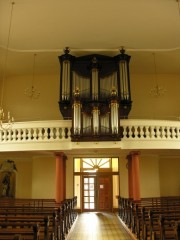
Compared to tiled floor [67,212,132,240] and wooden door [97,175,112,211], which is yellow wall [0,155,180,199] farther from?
tiled floor [67,212,132,240]

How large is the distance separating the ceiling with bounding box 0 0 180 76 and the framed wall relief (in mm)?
4906

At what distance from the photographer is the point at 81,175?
15.2 meters

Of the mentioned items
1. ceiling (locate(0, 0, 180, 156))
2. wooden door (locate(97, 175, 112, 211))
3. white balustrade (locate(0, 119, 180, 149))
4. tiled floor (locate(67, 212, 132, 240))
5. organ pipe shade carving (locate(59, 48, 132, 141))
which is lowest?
tiled floor (locate(67, 212, 132, 240))

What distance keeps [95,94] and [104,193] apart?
19.7 feet

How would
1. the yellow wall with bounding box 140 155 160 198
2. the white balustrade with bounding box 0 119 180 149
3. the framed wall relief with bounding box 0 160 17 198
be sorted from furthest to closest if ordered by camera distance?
the framed wall relief with bounding box 0 160 17 198 < the yellow wall with bounding box 140 155 160 198 < the white balustrade with bounding box 0 119 180 149

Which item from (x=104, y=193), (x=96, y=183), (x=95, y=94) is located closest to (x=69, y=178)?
(x=96, y=183)

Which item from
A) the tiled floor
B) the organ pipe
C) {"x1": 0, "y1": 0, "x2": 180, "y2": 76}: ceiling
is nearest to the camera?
the tiled floor

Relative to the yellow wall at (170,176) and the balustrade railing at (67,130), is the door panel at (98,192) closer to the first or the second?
the yellow wall at (170,176)

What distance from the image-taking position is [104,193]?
49.7 feet

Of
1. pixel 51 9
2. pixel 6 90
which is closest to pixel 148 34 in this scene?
pixel 51 9

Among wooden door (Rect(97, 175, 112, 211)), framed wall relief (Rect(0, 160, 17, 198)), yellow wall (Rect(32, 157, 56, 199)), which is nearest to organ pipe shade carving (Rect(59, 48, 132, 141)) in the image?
yellow wall (Rect(32, 157, 56, 199))

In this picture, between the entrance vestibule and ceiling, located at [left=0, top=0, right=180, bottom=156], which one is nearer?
ceiling, located at [left=0, top=0, right=180, bottom=156]

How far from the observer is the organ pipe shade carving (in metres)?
10.2

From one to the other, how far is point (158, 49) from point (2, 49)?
685 cm
